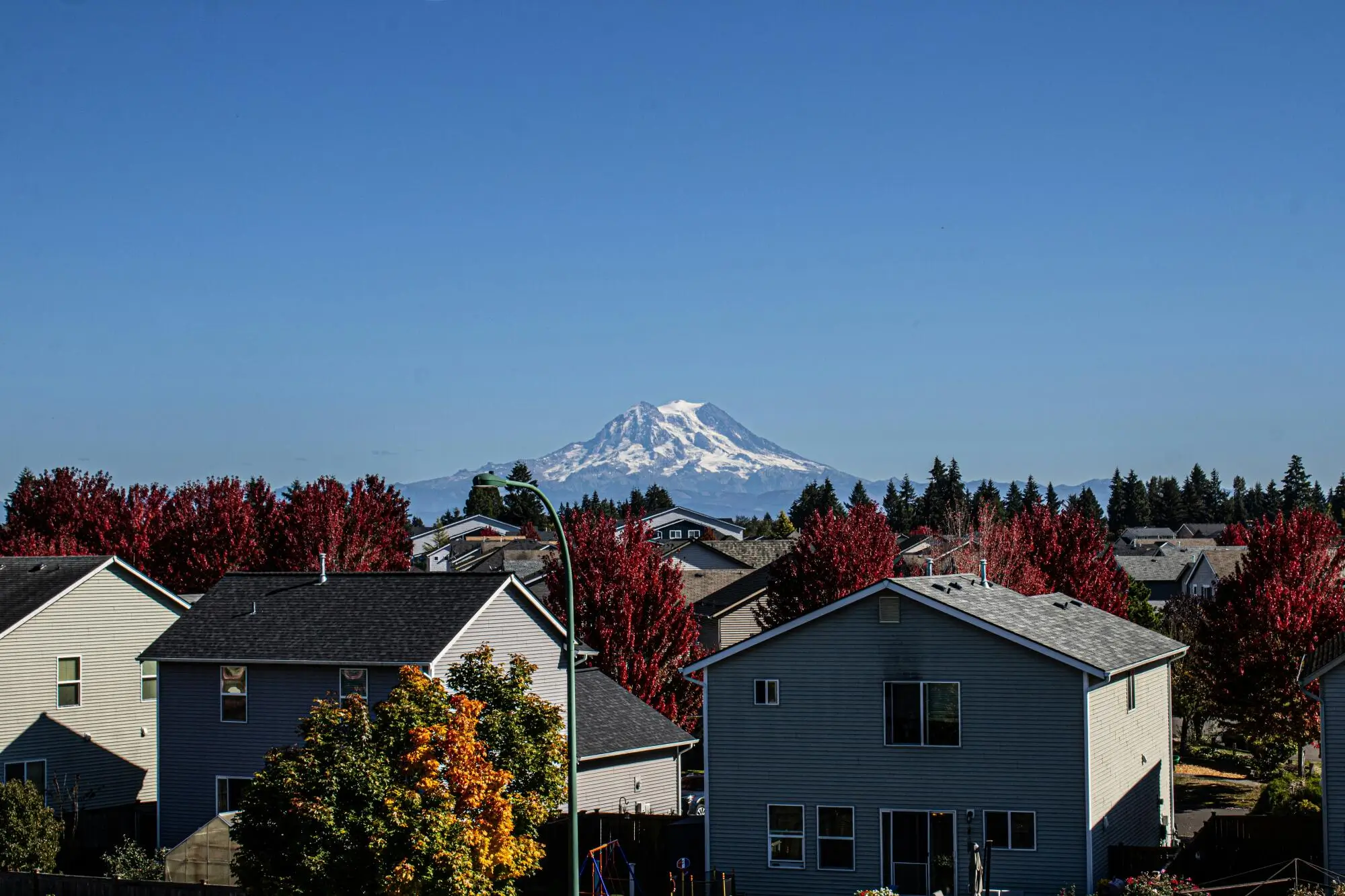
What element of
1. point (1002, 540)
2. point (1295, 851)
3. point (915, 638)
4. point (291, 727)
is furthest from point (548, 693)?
point (1002, 540)

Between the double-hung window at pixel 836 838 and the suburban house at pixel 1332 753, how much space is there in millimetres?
9307

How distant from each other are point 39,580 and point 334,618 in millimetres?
10370

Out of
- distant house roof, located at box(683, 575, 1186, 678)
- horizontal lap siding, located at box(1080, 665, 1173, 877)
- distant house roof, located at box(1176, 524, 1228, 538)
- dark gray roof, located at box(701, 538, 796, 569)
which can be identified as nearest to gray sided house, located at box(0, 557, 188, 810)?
distant house roof, located at box(683, 575, 1186, 678)

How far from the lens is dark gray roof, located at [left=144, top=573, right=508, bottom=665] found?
36.8m

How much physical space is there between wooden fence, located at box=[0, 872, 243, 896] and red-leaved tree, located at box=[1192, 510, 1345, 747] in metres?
29.9

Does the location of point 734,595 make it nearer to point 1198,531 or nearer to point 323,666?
point 323,666

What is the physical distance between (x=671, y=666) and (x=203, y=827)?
18312mm

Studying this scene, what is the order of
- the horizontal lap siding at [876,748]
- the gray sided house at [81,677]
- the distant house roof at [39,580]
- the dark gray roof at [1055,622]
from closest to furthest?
1. the horizontal lap siding at [876,748]
2. the dark gray roof at [1055,622]
3. the gray sided house at [81,677]
4. the distant house roof at [39,580]

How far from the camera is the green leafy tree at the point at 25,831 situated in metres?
34.3

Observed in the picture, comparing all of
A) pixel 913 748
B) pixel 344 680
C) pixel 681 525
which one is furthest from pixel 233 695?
pixel 681 525

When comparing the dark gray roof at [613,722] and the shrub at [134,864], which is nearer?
the shrub at [134,864]

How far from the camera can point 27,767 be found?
133 feet

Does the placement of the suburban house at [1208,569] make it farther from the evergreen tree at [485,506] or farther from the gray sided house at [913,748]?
the evergreen tree at [485,506]

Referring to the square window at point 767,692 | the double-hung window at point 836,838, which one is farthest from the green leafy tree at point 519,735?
the double-hung window at point 836,838
